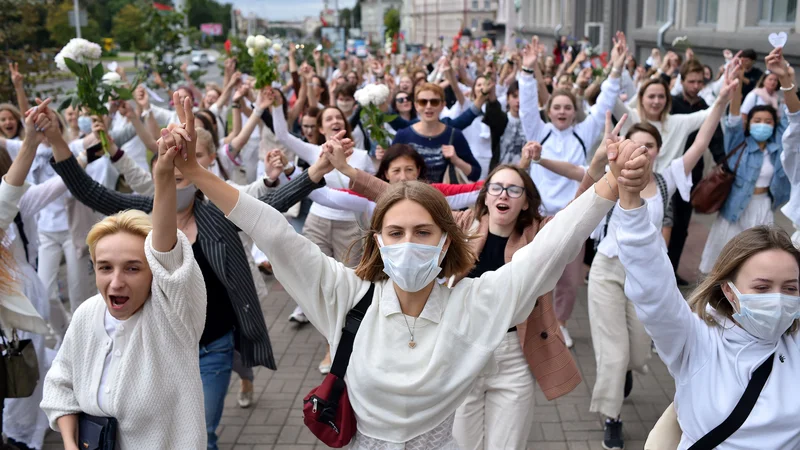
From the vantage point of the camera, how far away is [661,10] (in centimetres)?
→ 2361

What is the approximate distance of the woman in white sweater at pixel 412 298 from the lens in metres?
2.73

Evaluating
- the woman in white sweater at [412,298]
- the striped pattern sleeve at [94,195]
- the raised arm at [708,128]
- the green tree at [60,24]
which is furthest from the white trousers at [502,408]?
the green tree at [60,24]

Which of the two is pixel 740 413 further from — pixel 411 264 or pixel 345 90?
pixel 345 90

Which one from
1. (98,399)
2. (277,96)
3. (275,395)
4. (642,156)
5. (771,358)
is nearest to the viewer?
(642,156)

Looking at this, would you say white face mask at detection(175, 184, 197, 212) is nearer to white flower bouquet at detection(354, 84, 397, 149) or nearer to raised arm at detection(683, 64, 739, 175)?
white flower bouquet at detection(354, 84, 397, 149)

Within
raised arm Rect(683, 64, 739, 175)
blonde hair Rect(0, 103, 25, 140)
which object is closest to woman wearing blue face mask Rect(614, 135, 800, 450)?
raised arm Rect(683, 64, 739, 175)

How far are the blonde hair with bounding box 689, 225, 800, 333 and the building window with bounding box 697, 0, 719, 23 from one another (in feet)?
59.6

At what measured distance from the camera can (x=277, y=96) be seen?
7.07 metres

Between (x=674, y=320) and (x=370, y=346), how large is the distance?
1030 mm

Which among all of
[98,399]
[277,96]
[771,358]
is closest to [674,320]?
[771,358]

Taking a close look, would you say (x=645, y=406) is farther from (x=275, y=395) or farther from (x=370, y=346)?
(x=370, y=346)

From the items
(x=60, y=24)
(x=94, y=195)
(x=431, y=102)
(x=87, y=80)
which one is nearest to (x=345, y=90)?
(x=431, y=102)

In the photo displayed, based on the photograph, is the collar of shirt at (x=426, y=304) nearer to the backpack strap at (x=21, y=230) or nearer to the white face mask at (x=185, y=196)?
the white face mask at (x=185, y=196)

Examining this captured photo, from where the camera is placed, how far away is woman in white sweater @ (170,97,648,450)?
107 inches
